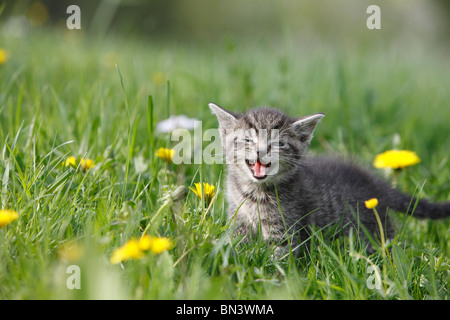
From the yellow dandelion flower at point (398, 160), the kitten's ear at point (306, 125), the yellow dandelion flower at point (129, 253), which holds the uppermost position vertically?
the kitten's ear at point (306, 125)

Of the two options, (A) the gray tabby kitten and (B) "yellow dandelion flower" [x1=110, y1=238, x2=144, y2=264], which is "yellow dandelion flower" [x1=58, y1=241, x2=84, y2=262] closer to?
(B) "yellow dandelion flower" [x1=110, y1=238, x2=144, y2=264]

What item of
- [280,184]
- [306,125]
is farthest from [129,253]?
[306,125]

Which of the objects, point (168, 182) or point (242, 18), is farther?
point (242, 18)

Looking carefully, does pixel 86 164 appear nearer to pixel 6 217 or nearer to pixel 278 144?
pixel 6 217

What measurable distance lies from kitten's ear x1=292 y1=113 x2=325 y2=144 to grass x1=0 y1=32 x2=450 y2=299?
65 centimetres

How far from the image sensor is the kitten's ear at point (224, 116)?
2.92m

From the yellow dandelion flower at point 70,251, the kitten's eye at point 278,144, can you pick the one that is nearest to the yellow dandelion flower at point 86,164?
the yellow dandelion flower at point 70,251

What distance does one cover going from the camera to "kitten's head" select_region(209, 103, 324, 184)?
2740mm

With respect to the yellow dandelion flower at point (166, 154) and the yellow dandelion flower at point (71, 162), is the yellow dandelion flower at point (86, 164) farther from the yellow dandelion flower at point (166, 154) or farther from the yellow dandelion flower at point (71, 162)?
the yellow dandelion flower at point (166, 154)

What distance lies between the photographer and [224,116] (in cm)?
301

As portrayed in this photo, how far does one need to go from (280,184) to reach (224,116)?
1.89 ft

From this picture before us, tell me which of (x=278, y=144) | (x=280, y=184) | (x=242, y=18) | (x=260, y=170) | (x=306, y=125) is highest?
(x=242, y=18)

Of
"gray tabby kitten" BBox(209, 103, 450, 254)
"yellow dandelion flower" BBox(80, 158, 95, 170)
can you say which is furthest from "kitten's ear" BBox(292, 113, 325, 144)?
"yellow dandelion flower" BBox(80, 158, 95, 170)

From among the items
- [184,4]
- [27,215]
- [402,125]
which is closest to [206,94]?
[402,125]
